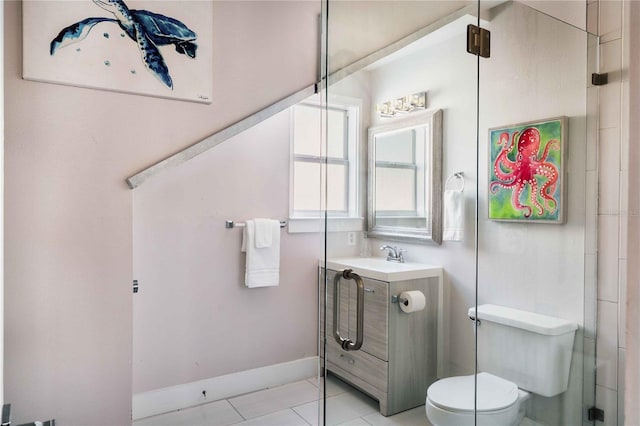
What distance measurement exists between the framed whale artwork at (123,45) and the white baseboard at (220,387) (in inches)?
69.5

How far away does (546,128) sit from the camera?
184 cm

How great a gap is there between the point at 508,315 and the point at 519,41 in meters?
1.17

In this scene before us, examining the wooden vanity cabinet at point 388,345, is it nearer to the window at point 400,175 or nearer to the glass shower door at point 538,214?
the glass shower door at point 538,214

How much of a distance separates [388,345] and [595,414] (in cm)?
98

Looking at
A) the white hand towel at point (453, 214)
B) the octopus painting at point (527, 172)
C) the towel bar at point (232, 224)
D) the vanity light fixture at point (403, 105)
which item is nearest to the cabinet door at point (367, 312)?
the white hand towel at point (453, 214)

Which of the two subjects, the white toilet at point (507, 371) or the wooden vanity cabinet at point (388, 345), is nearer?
the white toilet at point (507, 371)

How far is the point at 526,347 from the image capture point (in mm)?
1820

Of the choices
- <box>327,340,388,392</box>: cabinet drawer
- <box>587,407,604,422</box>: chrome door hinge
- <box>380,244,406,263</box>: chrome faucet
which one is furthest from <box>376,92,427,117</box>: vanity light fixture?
<box>587,407,604,422</box>: chrome door hinge

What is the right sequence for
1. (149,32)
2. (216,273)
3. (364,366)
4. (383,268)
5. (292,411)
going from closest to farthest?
(149,32)
(383,268)
(364,366)
(292,411)
(216,273)

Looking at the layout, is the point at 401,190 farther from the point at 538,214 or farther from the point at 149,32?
the point at 149,32

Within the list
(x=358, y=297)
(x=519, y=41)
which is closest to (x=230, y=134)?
(x=358, y=297)

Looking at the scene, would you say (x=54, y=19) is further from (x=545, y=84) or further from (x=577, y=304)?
(x=577, y=304)

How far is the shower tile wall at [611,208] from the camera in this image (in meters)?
1.83

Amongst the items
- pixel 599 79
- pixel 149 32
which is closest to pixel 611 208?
pixel 599 79
